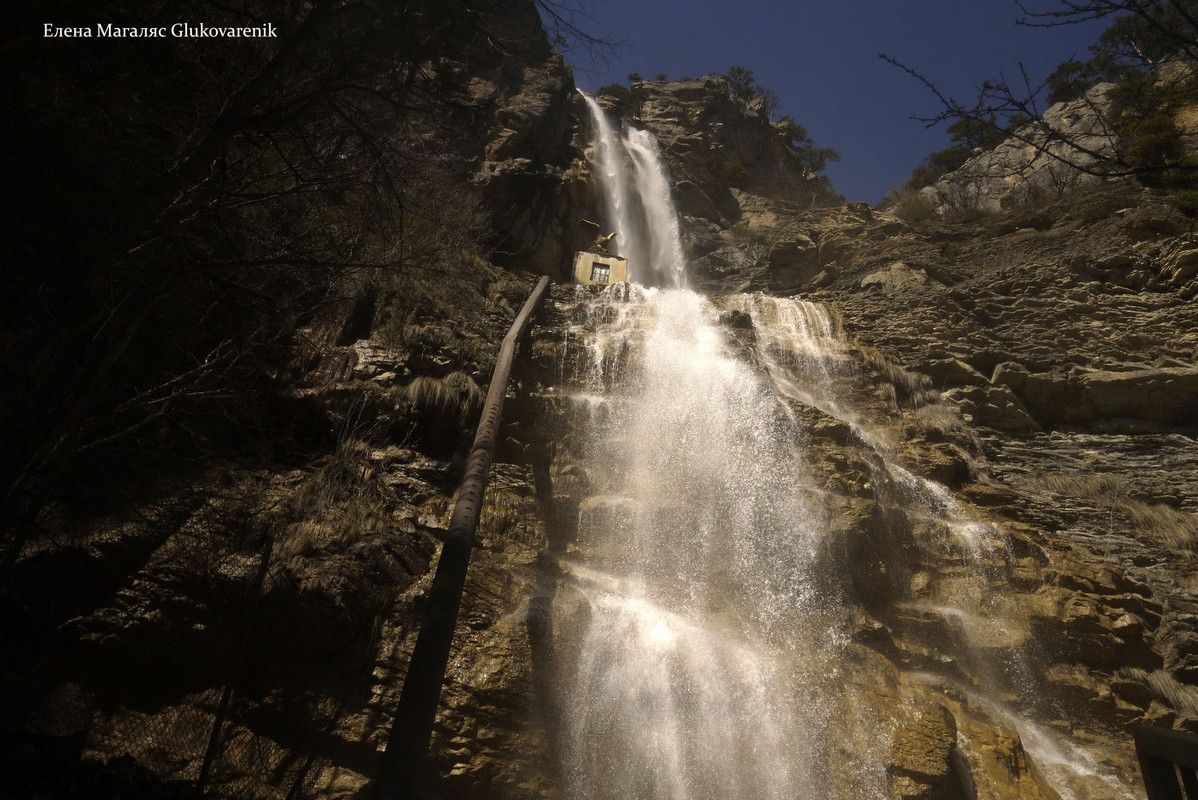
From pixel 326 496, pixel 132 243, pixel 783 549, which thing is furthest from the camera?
pixel 783 549

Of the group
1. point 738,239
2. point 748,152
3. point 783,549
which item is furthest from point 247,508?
point 748,152

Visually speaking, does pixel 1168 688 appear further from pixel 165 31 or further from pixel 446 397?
pixel 165 31

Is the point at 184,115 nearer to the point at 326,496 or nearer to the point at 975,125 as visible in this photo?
the point at 326,496

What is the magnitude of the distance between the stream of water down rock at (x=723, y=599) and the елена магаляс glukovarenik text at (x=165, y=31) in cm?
530

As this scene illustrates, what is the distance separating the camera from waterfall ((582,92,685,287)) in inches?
961

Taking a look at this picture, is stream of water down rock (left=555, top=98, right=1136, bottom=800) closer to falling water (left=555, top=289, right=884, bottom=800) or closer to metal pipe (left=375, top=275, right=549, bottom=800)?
falling water (left=555, top=289, right=884, bottom=800)

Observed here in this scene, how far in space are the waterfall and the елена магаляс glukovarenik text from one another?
786 inches

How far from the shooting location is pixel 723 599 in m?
7.40

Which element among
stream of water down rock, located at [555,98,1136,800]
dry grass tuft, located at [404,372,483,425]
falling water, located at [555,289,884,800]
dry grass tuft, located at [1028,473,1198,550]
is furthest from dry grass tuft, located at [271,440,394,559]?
dry grass tuft, located at [1028,473,1198,550]

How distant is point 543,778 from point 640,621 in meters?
1.90

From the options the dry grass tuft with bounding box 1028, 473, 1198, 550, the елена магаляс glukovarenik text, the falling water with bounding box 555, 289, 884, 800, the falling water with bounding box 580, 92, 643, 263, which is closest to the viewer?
the елена магаляс glukovarenik text

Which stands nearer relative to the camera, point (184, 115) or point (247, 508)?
point (184, 115)

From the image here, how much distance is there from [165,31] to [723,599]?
7006 millimetres

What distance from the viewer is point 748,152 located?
116 ft
